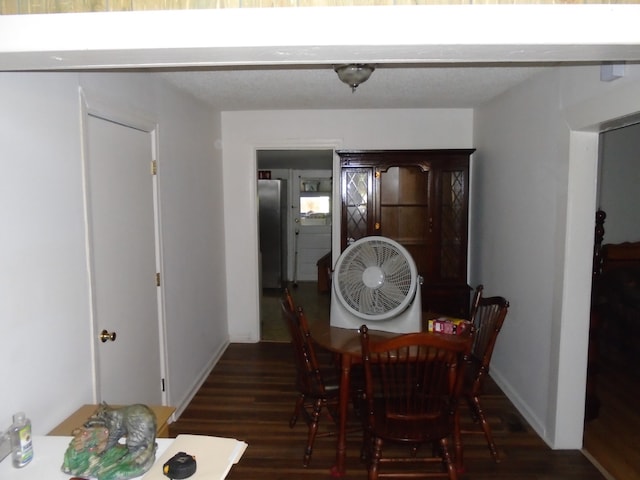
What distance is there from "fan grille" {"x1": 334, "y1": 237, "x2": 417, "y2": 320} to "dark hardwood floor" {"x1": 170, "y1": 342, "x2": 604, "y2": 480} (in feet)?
2.81

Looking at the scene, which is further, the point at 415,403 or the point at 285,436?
the point at 285,436

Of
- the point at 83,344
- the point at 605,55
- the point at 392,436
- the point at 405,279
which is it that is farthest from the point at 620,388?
the point at 83,344

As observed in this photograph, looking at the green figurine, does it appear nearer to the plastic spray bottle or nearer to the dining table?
the plastic spray bottle

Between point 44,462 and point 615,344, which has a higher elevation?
point 44,462

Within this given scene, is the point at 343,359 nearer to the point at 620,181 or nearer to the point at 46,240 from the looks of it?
the point at 46,240

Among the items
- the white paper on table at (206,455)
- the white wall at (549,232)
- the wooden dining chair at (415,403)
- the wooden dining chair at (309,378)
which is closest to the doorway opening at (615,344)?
the white wall at (549,232)

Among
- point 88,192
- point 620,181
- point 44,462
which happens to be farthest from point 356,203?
point 44,462

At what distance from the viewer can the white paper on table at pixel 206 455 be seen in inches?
46.6

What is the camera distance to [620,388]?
3.28 metres

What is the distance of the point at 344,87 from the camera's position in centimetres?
319

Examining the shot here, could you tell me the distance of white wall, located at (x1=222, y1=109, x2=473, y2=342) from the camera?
4.06 metres

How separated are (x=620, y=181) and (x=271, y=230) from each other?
14.1 feet

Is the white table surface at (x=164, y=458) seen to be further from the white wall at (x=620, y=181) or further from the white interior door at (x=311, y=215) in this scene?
the white interior door at (x=311, y=215)

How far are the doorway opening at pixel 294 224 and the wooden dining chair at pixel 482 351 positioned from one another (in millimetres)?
3336
